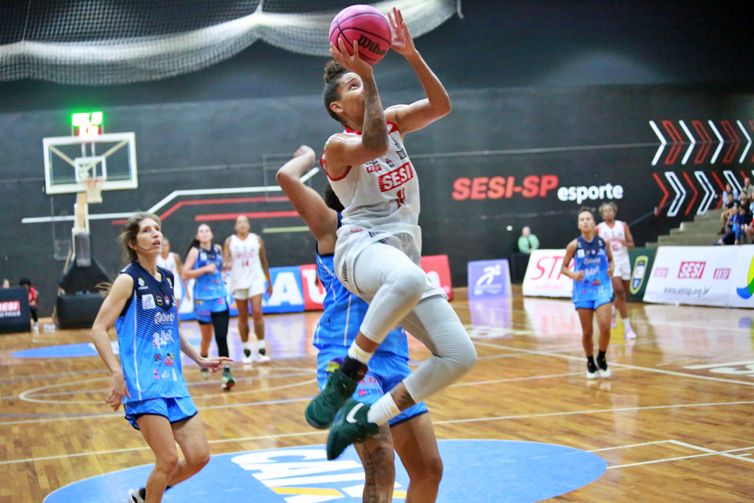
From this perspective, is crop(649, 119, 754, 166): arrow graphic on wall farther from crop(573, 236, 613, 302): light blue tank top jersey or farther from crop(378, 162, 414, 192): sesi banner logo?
crop(378, 162, 414, 192): sesi banner logo

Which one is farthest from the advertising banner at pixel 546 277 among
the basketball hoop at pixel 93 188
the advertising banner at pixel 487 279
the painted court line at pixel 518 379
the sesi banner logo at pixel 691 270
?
the basketball hoop at pixel 93 188

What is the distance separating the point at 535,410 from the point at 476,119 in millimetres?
18983

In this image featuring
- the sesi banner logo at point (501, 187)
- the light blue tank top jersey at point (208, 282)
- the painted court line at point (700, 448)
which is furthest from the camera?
the sesi banner logo at point (501, 187)

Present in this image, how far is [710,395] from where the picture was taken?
8781 millimetres

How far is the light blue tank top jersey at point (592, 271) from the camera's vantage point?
1013cm

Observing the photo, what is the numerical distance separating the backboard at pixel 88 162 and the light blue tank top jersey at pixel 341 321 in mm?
20184

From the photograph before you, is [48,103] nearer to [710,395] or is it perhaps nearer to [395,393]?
[710,395]

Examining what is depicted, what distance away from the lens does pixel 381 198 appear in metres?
3.94

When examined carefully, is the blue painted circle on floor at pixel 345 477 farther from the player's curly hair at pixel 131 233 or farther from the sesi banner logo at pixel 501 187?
the sesi banner logo at pixel 501 187

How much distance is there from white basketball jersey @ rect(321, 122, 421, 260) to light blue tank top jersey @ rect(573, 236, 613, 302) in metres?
6.41

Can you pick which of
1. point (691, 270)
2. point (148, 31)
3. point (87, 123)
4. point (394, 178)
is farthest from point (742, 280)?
point (87, 123)

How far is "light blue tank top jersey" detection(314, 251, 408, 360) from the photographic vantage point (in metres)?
4.20

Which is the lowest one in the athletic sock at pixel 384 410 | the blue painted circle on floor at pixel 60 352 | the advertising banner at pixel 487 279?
the blue painted circle on floor at pixel 60 352

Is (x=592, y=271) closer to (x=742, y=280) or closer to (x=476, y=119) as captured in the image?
(x=742, y=280)
